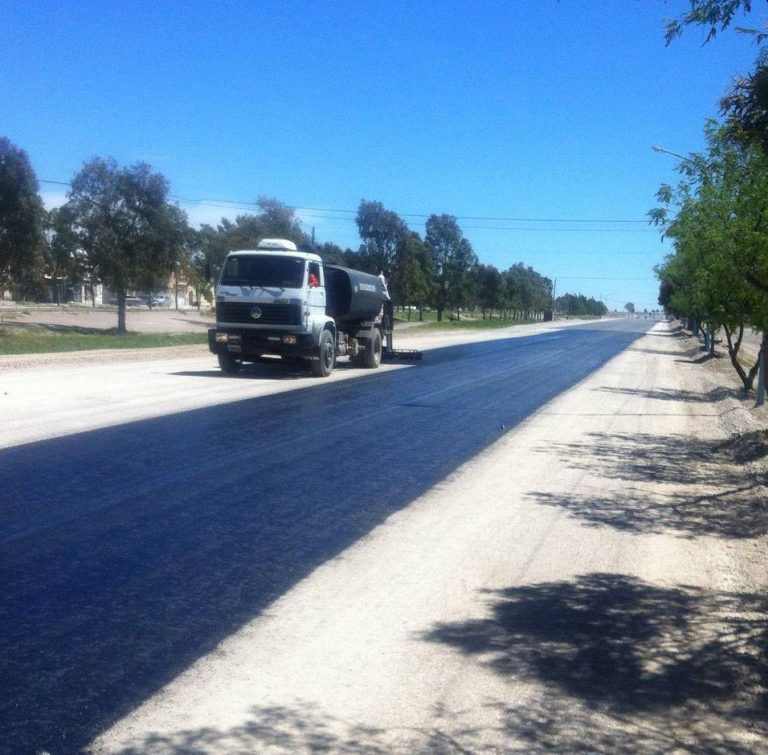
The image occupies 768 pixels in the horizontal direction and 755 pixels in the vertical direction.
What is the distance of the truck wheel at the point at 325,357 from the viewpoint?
74.2 feet

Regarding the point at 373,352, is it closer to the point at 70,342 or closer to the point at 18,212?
the point at 70,342

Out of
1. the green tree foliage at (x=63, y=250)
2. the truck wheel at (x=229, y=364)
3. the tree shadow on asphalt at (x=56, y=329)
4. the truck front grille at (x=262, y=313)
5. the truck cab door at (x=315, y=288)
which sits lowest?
the truck wheel at (x=229, y=364)

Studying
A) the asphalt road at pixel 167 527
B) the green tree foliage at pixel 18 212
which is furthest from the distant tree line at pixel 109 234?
the asphalt road at pixel 167 527

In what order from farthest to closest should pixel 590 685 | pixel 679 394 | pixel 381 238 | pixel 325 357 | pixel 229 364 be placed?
pixel 381 238, pixel 325 357, pixel 229 364, pixel 679 394, pixel 590 685

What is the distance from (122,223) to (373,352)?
29.1 m

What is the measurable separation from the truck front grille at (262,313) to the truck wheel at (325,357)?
1.26m

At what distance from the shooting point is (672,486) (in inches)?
399

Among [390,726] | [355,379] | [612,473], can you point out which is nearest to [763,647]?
[390,726]

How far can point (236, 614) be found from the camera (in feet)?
17.7

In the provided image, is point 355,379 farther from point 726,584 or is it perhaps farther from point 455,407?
point 726,584

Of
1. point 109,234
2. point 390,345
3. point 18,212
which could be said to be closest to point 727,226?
point 390,345

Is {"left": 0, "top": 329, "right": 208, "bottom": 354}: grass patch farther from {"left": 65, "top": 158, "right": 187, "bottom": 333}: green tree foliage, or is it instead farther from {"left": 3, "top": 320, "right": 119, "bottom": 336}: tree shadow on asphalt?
{"left": 65, "top": 158, "right": 187, "bottom": 333}: green tree foliage

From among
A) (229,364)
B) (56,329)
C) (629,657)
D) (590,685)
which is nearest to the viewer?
(590,685)

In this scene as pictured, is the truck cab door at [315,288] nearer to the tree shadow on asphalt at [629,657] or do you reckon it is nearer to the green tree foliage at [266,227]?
the tree shadow on asphalt at [629,657]
